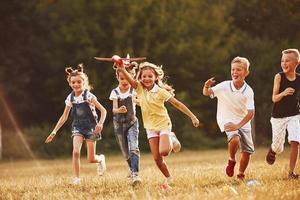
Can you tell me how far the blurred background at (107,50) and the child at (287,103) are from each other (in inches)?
869

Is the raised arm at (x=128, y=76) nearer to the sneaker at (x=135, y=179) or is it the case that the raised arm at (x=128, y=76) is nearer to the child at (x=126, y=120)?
the child at (x=126, y=120)

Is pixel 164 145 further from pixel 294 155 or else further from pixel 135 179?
pixel 294 155

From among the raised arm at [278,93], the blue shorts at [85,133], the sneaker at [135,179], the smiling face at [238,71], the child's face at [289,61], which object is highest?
the child's face at [289,61]

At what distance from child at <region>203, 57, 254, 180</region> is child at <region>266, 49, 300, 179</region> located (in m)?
0.49

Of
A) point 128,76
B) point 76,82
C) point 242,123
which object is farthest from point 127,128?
point 242,123

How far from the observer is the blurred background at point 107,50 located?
115 ft

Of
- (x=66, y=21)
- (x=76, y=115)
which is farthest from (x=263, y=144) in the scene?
(x=76, y=115)

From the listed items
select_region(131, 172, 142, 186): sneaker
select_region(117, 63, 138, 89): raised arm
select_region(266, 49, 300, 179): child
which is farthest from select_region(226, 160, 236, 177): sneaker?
A: select_region(117, 63, 138, 89): raised arm

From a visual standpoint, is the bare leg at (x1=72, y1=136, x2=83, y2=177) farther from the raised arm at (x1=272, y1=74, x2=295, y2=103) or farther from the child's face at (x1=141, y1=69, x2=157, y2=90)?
the raised arm at (x1=272, y1=74, x2=295, y2=103)

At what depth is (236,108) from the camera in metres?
10.5

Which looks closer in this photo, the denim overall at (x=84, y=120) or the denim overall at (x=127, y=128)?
the denim overall at (x=127, y=128)

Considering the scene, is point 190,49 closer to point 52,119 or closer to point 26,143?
point 52,119

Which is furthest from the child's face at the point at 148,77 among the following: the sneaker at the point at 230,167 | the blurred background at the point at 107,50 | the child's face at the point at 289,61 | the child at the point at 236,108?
the blurred background at the point at 107,50

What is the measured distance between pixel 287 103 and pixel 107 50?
25409 mm
